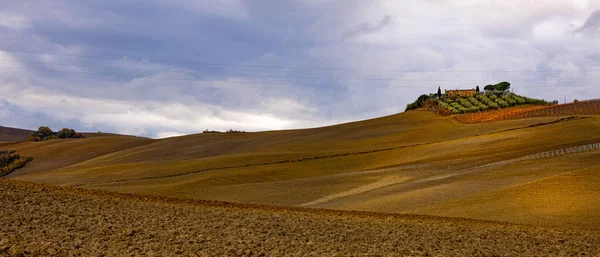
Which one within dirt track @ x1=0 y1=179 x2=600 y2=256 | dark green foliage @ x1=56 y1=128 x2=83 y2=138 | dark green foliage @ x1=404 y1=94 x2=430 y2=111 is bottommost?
dirt track @ x1=0 y1=179 x2=600 y2=256

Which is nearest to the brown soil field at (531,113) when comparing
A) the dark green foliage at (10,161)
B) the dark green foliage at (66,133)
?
the dark green foliage at (10,161)

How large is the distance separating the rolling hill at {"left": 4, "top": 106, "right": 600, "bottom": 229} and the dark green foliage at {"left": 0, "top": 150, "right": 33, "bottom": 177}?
1.56 metres

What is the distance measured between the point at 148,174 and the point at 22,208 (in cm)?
2900

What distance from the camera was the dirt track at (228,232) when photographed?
1572 cm

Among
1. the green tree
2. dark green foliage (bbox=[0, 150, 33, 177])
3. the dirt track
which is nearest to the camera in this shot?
the dirt track

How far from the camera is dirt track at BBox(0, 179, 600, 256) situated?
51.6ft

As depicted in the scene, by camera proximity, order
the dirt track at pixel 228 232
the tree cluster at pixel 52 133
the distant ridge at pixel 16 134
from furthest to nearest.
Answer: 1. the distant ridge at pixel 16 134
2. the tree cluster at pixel 52 133
3. the dirt track at pixel 228 232

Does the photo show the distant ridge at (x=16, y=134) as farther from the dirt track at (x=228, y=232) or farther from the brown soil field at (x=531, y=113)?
the dirt track at (x=228, y=232)

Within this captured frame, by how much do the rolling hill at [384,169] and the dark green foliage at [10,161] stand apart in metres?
1.56

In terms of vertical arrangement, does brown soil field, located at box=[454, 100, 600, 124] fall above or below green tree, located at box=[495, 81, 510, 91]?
below

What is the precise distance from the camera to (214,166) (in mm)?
51781

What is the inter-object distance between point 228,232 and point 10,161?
61.3 m

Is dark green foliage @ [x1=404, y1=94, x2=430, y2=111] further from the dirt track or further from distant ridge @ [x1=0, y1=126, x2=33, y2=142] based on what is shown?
the dirt track

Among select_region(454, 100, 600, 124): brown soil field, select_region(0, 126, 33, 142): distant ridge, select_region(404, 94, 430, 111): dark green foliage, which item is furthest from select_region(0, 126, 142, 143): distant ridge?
select_region(454, 100, 600, 124): brown soil field
